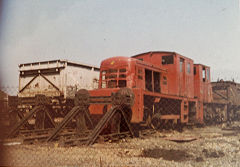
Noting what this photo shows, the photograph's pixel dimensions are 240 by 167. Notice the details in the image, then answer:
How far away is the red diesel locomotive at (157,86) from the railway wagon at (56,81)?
8.64 feet

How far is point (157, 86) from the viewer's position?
34.5 ft

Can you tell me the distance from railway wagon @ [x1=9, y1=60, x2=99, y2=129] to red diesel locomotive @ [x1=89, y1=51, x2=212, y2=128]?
104 inches

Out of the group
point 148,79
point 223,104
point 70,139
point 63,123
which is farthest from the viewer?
point 223,104

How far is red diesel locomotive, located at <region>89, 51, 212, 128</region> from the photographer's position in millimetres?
8594

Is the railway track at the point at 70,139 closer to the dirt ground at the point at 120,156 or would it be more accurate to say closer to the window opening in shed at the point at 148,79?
the dirt ground at the point at 120,156

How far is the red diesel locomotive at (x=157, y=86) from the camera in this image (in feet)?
28.2

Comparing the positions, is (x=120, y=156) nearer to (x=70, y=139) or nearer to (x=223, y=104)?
(x=70, y=139)

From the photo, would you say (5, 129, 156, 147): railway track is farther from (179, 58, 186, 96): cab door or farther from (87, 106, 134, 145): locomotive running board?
(179, 58, 186, 96): cab door

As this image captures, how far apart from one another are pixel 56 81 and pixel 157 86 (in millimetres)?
5466

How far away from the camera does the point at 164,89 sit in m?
10.7

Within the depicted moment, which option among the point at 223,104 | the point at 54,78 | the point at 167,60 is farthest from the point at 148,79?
the point at 223,104

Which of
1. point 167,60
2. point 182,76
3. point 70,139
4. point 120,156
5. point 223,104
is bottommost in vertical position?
point 120,156

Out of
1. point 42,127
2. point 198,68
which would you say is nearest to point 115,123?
point 42,127

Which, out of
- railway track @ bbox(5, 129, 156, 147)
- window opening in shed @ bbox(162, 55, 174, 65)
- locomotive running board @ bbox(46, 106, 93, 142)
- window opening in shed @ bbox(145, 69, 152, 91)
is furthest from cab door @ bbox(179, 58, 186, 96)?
locomotive running board @ bbox(46, 106, 93, 142)
